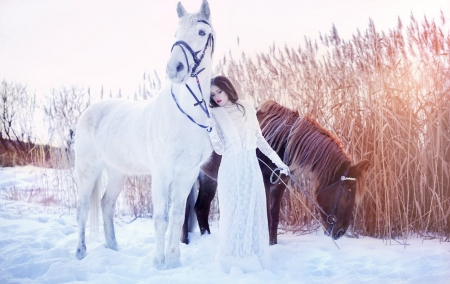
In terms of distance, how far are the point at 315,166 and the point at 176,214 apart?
130 centimetres

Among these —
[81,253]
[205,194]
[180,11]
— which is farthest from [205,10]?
[81,253]

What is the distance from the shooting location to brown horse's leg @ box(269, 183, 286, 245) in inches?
124

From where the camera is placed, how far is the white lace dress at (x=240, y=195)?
8.02ft

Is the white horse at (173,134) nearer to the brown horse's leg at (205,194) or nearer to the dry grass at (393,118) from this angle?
the brown horse's leg at (205,194)

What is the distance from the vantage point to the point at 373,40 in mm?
3488

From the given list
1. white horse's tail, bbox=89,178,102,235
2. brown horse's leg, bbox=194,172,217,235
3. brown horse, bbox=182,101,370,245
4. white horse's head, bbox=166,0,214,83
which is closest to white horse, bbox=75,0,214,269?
white horse's head, bbox=166,0,214,83

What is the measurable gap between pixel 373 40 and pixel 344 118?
0.81 metres

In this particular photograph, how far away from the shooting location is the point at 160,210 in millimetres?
2439

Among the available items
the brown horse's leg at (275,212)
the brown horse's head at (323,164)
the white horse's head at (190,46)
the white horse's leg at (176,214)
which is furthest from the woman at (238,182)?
the brown horse's leg at (275,212)

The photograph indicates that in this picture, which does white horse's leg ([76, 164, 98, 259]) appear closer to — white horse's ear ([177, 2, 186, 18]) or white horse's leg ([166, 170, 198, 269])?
white horse's leg ([166, 170, 198, 269])

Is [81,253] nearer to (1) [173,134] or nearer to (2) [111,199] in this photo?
(2) [111,199]

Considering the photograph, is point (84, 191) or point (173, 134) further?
point (84, 191)

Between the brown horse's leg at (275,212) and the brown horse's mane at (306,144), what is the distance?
258 mm

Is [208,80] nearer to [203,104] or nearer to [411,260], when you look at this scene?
[203,104]
